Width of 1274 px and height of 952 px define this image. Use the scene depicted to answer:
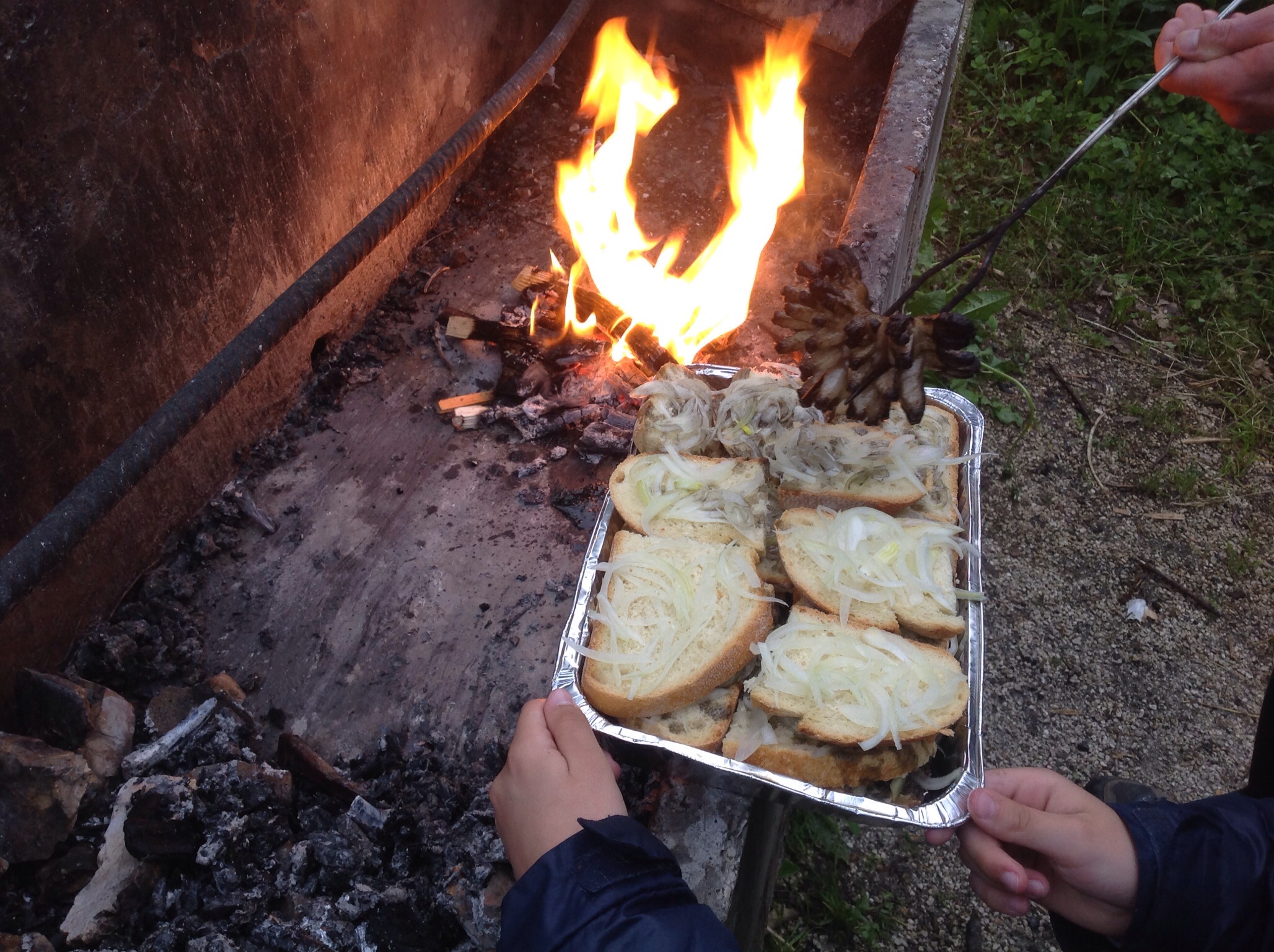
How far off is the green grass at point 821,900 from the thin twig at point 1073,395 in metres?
3.10

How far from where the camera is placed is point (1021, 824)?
1956mm

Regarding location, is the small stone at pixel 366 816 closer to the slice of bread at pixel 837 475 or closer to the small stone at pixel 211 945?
the small stone at pixel 211 945

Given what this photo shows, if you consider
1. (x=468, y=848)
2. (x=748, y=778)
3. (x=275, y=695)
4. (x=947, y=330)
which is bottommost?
(x=275, y=695)

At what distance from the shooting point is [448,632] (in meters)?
3.10

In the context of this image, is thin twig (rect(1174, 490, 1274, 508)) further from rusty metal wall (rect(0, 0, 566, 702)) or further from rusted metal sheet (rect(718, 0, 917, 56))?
rusty metal wall (rect(0, 0, 566, 702))

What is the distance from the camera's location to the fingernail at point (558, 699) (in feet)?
6.90

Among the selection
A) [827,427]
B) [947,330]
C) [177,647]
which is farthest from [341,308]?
[947,330]

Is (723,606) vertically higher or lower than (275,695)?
higher

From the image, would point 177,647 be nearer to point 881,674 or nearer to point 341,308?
point 341,308

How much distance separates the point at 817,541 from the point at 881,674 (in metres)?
0.46

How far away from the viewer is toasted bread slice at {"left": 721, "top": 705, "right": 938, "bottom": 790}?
214cm

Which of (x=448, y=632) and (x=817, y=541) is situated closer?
(x=817, y=541)

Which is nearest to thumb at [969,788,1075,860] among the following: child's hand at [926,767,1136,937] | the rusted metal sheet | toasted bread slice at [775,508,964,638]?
child's hand at [926,767,1136,937]

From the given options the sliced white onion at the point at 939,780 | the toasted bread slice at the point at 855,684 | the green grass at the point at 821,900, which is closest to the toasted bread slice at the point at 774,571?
the toasted bread slice at the point at 855,684
